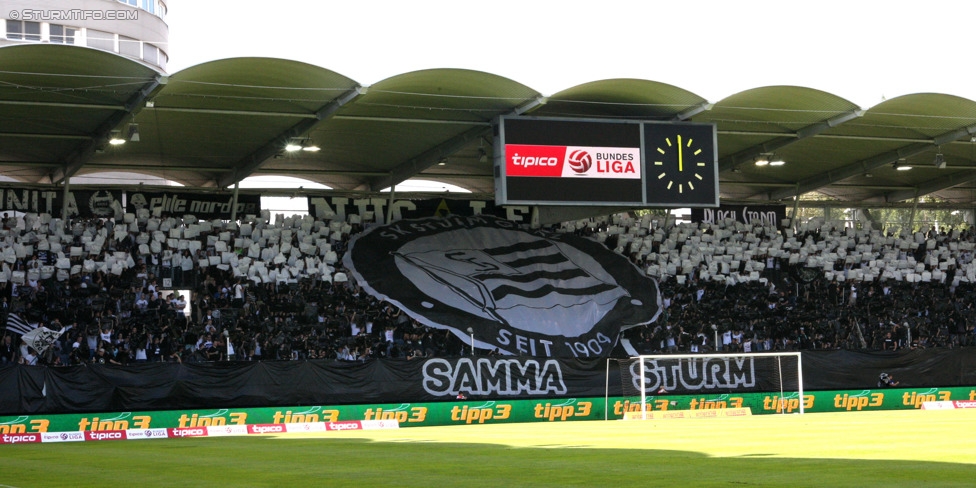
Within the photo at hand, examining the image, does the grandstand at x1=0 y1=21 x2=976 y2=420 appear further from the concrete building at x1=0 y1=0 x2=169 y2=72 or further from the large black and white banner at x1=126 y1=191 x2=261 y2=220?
the concrete building at x1=0 y1=0 x2=169 y2=72

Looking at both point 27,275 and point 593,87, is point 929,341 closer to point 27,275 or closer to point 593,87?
point 593,87

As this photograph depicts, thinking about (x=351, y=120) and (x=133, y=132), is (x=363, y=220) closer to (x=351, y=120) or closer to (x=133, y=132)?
(x=351, y=120)

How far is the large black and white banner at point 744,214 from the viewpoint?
141 feet

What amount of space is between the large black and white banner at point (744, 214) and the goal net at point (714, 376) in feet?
39.1

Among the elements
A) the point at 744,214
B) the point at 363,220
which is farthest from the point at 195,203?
the point at 744,214

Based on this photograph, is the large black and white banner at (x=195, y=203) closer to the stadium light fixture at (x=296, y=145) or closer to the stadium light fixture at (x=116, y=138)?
the stadium light fixture at (x=296, y=145)

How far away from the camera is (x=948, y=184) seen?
146 ft

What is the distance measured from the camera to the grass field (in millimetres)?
10773

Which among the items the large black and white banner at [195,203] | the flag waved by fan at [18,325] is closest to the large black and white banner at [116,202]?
the large black and white banner at [195,203]

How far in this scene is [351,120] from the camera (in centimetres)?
3147

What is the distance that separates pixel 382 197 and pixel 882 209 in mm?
22382

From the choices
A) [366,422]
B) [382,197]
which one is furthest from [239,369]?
[382,197]

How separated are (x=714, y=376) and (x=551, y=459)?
18.0 meters

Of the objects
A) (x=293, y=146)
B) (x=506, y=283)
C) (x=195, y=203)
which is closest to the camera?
(x=293, y=146)
